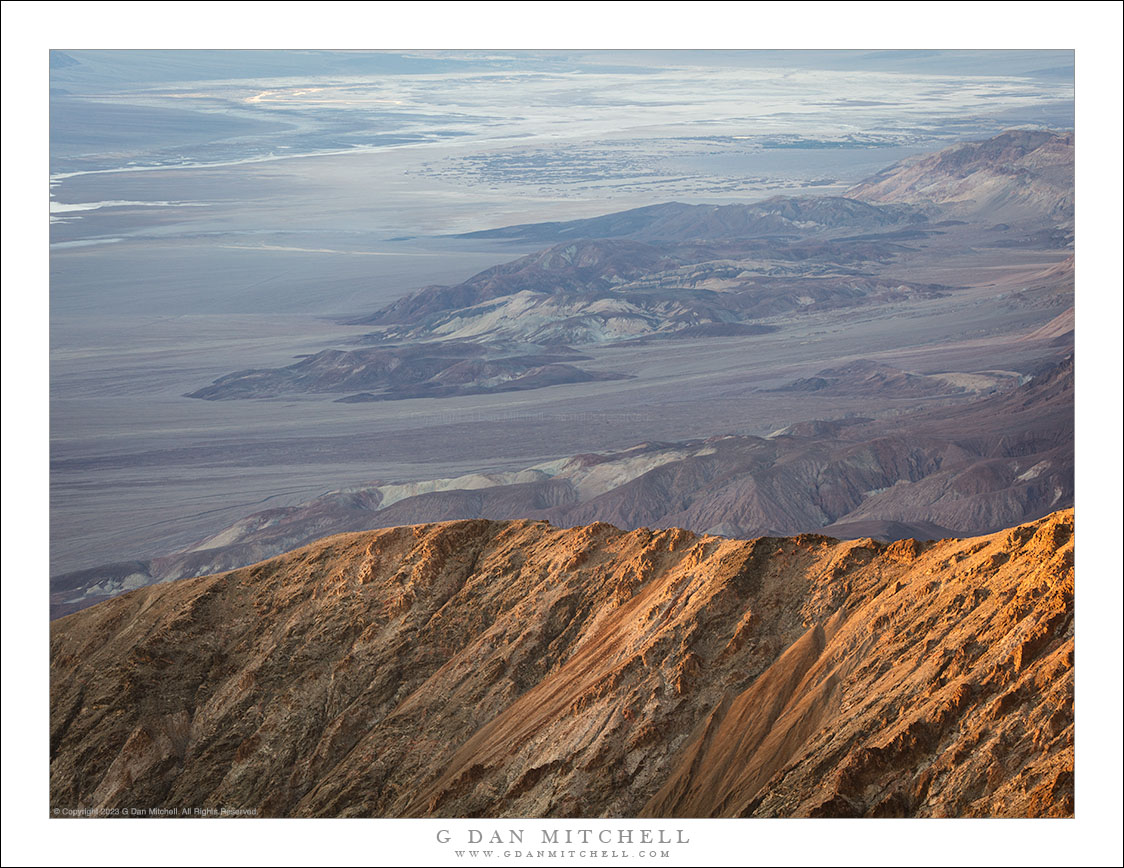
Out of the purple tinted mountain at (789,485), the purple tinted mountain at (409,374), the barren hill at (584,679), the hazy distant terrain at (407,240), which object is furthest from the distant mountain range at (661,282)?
the barren hill at (584,679)

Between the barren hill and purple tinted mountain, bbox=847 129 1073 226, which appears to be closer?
the barren hill

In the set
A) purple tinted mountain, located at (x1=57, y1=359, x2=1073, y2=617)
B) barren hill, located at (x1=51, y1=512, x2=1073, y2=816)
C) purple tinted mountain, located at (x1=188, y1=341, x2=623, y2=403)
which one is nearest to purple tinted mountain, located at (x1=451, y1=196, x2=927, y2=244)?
purple tinted mountain, located at (x1=188, y1=341, x2=623, y2=403)

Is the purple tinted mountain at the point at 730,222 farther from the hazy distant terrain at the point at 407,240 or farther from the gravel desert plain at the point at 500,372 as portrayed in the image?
the hazy distant terrain at the point at 407,240

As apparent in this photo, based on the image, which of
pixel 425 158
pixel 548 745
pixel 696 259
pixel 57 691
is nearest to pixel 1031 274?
pixel 696 259

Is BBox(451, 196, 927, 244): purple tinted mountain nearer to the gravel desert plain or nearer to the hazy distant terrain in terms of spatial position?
the gravel desert plain

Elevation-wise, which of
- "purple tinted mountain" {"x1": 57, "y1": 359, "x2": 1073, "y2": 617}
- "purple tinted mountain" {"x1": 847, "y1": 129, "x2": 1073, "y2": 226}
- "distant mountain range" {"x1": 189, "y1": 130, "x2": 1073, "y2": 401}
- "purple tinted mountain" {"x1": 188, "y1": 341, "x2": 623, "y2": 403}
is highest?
"purple tinted mountain" {"x1": 847, "y1": 129, "x2": 1073, "y2": 226}

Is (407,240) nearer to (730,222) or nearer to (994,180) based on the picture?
(730,222)

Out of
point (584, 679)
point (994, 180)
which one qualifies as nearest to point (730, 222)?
point (994, 180)
